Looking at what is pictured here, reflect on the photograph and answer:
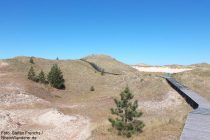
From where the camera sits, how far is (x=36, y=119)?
38812 millimetres

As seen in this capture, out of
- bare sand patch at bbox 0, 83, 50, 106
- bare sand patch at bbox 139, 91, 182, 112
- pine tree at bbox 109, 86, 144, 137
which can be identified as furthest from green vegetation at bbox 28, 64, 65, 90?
pine tree at bbox 109, 86, 144, 137

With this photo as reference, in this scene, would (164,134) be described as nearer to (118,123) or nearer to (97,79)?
(118,123)

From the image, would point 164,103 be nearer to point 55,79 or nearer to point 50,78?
point 55,79

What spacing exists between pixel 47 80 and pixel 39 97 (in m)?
17.1

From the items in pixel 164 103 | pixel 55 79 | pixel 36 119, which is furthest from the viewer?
pixel 55 79

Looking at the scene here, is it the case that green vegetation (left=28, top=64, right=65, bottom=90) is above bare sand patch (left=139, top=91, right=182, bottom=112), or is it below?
above

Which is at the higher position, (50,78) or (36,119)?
(50,78)

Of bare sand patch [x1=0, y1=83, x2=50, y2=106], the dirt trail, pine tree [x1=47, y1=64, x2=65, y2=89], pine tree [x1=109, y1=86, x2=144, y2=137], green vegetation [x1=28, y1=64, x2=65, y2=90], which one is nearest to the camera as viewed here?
pine tree [x1=109, y1=86, x2=144, y2=137]

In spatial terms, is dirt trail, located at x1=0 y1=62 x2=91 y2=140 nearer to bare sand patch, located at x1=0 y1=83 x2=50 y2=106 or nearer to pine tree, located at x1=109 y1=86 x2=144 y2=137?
bare sand patch, located at x1=0 y1=83 x2=50 y2=106

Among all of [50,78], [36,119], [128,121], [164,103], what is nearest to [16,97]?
[36,119]

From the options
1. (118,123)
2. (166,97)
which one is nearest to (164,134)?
(118,123)

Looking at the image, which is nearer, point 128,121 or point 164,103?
point 128,121

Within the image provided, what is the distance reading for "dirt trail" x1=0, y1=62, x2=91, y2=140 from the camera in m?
31.8

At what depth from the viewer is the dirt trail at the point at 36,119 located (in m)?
31.8
